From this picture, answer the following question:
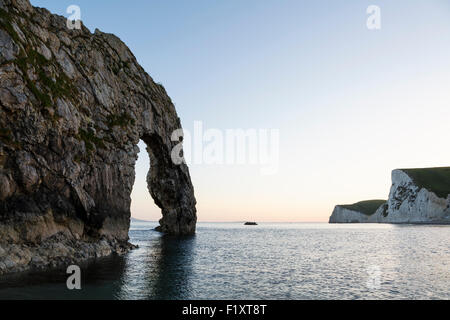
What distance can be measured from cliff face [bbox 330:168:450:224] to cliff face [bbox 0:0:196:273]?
163 meters

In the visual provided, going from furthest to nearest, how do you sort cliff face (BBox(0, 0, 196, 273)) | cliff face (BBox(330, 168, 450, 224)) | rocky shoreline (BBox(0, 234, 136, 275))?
cliff face (BBox(330, 168, 450, 224))
cliff face (BBox(0, 0, 196, 273))
rocky shoreline (BBox(0, 234, 136, 275))

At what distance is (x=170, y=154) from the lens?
77062 millimetres

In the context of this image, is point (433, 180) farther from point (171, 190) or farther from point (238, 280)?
point (238, 280)

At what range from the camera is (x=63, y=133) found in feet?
127

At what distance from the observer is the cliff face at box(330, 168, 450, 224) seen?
538 feet

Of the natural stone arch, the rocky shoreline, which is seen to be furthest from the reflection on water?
the natural stone arch

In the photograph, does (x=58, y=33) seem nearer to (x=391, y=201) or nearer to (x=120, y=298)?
(x=120, y=298)

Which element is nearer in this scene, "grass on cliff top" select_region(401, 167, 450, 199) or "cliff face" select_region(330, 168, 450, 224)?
"cliff face" select_region(330, 168, 450, 224)

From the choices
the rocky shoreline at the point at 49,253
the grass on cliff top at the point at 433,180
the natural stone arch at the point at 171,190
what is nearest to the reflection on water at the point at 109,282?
the rocky shoreline at the point at 49,253

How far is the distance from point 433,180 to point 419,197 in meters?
18.8

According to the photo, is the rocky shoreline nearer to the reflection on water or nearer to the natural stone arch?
the reflection on water

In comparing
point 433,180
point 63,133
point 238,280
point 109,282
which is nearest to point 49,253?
point 109,282

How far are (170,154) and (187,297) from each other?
186ft
